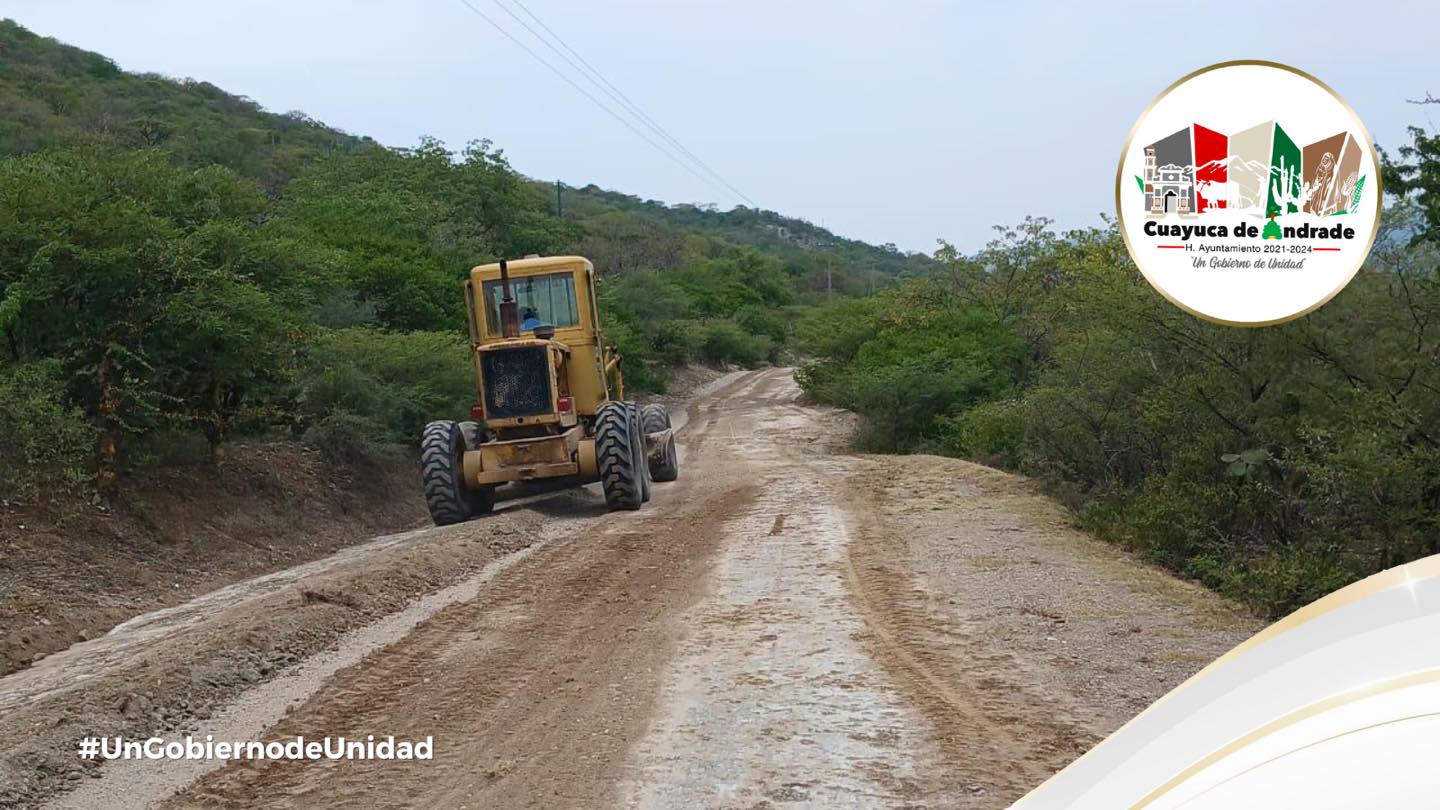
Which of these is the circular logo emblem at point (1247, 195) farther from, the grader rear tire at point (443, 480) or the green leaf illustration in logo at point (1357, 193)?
the grader rear tire at point (443, 480)

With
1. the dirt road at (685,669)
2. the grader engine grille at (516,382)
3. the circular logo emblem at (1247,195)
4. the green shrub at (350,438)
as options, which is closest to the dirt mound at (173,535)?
the green shrub at (350,438)

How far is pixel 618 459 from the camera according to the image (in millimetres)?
15195

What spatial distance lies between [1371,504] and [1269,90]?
6.90 meters

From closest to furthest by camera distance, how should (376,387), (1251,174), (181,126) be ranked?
(1251,174) → (376,387) → (181,126)

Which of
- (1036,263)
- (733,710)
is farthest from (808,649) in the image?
(1036,263)

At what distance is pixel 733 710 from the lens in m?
6.37

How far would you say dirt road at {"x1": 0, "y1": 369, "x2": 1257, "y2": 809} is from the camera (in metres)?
5.40

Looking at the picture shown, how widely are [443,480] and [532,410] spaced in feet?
4.94

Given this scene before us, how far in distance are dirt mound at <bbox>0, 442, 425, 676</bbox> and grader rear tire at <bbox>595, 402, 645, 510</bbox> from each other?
3835 mm

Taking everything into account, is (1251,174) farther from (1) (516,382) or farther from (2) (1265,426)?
(1) (516,382)

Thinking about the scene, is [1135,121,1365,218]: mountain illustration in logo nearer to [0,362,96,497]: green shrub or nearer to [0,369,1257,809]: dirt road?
[0,369,1257,809]: dirt road

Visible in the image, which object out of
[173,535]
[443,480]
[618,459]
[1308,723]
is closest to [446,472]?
[443,480]

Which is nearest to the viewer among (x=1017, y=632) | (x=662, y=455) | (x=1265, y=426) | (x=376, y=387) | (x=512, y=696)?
(x=512, y=696)

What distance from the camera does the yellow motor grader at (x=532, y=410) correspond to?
15.2 metres
